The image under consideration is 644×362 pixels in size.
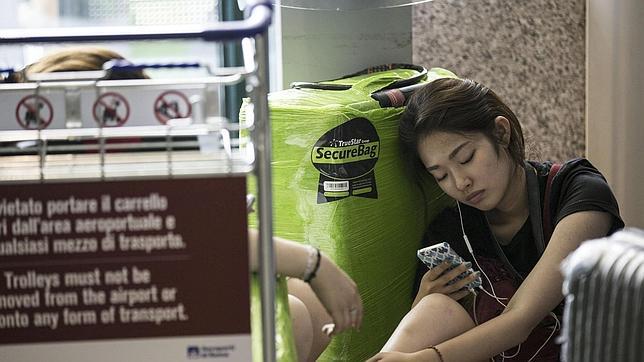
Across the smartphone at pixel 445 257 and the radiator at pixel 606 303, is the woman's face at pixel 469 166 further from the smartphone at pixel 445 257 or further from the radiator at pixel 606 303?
the radiator at pixel 606 303

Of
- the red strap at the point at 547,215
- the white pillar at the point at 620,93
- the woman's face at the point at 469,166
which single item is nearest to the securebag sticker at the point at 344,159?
the woman's face at the point at 469,166

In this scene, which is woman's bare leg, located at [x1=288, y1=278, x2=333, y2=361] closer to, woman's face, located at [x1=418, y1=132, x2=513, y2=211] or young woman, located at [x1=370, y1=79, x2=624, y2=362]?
young woman, located at [x1=370, y1=79, x2=624, y2=362]

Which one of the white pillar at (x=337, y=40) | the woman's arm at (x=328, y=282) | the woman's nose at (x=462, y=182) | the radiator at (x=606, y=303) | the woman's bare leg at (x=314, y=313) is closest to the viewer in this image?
the radiator at (x=606, y=303)

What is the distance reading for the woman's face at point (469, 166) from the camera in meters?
2.06

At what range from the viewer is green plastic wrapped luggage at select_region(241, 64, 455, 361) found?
2.10 m

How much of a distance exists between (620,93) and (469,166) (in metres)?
A: 0.91

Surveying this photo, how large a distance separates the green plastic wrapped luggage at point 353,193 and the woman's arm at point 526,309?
0.95 ft

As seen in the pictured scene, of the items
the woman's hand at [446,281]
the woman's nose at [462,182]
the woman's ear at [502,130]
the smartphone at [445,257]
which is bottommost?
the woman's hand at [446,281]

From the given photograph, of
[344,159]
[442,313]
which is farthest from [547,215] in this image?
[344,159]

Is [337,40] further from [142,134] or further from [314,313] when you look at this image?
[142,134]

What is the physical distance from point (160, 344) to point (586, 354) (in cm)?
53

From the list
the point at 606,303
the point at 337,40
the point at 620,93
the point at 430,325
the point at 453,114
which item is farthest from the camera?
the point at 620,93

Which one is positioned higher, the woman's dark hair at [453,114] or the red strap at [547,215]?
the woman's dark hair at [453,114]

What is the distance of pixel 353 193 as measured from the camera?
211 centimetres
